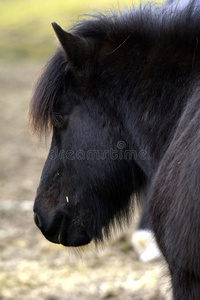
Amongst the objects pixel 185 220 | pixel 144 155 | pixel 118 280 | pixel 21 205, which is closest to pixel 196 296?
pixel 185 220

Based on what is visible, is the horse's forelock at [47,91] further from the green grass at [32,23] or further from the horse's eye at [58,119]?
the green grass at [32,23]

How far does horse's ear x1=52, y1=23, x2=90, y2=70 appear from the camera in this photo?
2693mm

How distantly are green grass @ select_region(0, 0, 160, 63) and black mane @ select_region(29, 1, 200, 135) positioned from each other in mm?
22748

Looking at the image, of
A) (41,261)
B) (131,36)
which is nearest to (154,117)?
(131,36)

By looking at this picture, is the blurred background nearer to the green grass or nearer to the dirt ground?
the dirt ground

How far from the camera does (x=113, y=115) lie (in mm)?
2818

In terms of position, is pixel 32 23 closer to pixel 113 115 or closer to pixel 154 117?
pixel 113 115

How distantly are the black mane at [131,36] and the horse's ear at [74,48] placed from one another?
0.07 meters

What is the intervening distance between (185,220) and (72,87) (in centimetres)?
112

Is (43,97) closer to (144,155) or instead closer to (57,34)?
(57,34)

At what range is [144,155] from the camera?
2789 millimetres

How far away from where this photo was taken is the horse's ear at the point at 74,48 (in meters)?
2.69

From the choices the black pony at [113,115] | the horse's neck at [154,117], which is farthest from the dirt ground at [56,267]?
the horse's neck at [154,117]

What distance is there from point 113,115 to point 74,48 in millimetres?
432
